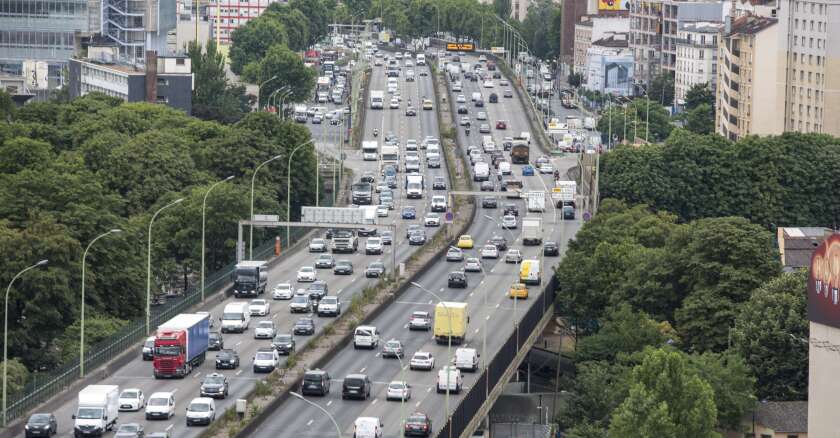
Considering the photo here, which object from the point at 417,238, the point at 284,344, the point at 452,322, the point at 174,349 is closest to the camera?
the point at 174,349

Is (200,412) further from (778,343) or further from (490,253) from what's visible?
(490,253)

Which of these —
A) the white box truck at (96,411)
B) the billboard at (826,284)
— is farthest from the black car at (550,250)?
the billboard at (826,284)

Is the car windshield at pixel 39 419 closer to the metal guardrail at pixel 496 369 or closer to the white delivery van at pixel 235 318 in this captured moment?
the metal guardrail at pixel 496 369

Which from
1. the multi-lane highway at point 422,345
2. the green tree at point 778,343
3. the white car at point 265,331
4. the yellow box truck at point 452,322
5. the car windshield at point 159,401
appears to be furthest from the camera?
the yellow box truck at point 452,322

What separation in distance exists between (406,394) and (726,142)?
86487 mm

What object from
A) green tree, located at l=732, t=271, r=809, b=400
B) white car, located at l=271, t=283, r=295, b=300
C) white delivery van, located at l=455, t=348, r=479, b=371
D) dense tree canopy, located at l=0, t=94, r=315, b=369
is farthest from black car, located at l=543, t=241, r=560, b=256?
green tree, located at l=732, t=271, r=809, b=400

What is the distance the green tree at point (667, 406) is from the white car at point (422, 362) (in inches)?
593

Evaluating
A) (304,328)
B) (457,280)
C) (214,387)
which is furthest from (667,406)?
(457,280)

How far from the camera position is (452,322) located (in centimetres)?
12388

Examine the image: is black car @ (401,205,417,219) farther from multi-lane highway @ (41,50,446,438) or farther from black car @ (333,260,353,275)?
black car @ (333,260,353,275)

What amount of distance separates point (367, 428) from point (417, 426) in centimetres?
268

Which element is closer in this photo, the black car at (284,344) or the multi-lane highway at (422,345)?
the multi-lane highway at (422,345)

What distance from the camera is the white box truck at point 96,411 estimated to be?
97.4 m

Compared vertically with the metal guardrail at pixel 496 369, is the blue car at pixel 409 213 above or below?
above
